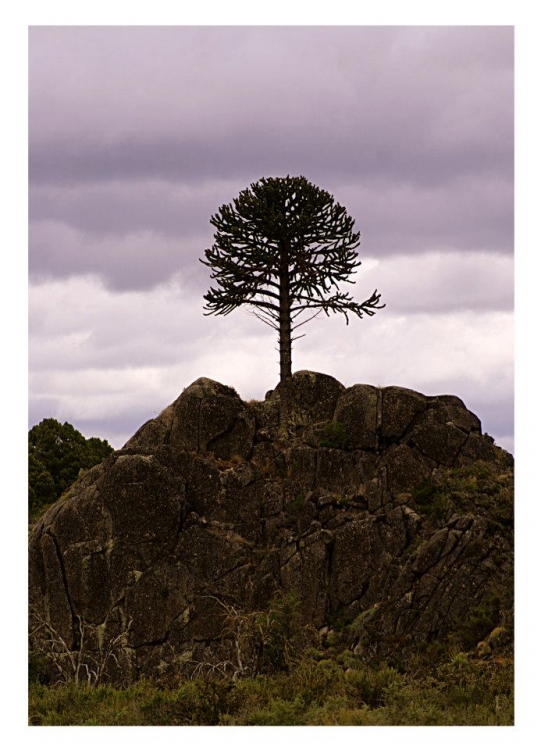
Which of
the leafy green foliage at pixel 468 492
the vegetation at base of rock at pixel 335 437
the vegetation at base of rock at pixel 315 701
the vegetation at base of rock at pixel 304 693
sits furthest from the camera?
the vegetation at base of rock at pixel 335 437

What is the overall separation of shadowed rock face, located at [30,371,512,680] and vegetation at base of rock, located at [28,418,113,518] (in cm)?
1336

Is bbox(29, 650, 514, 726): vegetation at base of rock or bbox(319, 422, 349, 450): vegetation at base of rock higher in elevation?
bbox(319, 422, 349, 450): vegetation at base of rock

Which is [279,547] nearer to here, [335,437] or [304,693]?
[335,437]

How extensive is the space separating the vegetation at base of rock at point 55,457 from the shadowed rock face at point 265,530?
13356 millimetres

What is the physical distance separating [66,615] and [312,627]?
866 cm

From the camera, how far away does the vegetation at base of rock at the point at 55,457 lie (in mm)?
48938

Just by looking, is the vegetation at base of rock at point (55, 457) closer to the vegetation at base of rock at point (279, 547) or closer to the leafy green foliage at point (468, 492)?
the vegetation at base of rock at point (279, 547)

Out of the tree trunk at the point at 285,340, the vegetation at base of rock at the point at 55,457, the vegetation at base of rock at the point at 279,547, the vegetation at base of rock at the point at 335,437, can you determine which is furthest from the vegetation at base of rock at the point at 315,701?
the vegetation at base of rock at the point at 55,457

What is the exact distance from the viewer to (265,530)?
33.8 m

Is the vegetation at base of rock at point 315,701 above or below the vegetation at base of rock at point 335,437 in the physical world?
below

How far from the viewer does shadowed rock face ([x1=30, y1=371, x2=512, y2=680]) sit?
99.2 ft

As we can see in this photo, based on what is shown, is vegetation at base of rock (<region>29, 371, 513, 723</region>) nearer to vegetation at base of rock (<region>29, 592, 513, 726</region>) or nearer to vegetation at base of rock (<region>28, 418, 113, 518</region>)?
vegetation at base of rock (<region>29, 592, 513, 726</region>)

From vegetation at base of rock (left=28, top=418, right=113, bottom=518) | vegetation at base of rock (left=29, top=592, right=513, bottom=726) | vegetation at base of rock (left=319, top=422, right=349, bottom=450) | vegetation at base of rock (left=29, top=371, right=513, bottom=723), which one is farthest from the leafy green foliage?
vegetation at base of rock (left=28, top=418, right=113, bottom=518)
